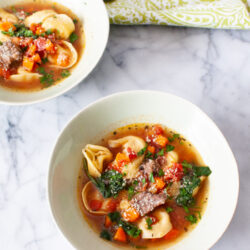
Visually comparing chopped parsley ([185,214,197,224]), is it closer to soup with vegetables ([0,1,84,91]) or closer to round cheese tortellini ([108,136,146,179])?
round cheese tortellini ([108,136,146,179])

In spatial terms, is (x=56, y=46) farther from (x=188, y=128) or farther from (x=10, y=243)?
(x=10, y=243)

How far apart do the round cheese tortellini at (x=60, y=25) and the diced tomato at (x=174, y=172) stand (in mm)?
1999

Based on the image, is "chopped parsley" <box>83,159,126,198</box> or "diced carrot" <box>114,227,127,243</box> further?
"chopped parsley" <box>83,159,126,198</box>

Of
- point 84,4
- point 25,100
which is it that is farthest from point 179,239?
point 84,4

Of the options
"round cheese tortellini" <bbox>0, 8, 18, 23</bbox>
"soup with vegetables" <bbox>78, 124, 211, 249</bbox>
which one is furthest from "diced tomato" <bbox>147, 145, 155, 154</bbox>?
"round cheese tortellini" <bbox>0, 8, 18, 23</bbox>

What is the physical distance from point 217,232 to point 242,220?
682 mm

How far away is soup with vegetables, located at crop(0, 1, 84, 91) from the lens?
12.6 feet

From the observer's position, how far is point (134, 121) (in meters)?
3.50

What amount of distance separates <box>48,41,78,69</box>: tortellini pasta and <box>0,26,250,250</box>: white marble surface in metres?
0.28

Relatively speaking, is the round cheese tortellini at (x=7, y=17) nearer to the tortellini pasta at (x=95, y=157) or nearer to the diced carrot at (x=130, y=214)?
the tortellini pasta at (x=95, y=157)

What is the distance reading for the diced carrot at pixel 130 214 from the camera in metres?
3.14

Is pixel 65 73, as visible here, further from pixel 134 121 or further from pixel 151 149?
pixel 151 149

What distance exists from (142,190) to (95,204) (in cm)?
44

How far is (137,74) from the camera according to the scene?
3.97 meters
